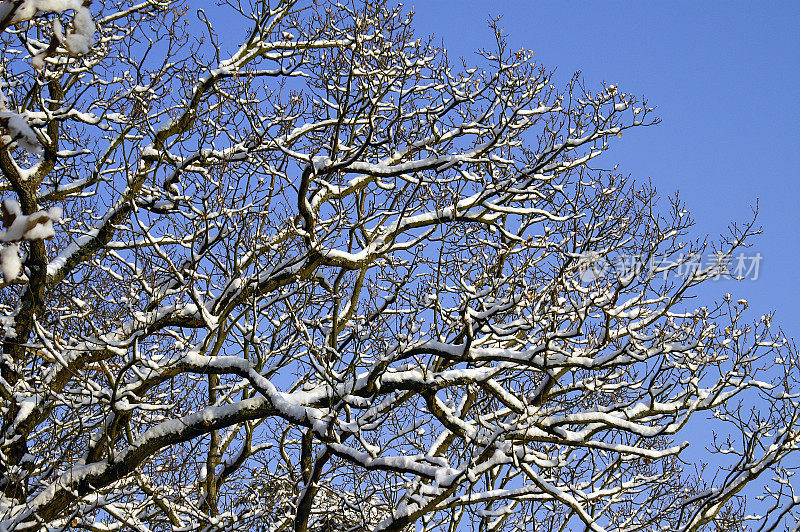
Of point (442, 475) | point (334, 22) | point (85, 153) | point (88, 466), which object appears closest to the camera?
point (442, 475)

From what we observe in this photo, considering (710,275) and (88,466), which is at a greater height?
(710,275)

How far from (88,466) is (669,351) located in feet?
21.9

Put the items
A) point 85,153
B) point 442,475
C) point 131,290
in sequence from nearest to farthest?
point 442,475 < point 131,290 < point 85,153

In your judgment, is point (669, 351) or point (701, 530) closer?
point (669, 351)

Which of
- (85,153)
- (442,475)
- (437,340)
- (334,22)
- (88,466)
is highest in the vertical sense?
(334,22)

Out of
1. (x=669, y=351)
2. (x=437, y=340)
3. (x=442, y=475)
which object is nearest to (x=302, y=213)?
(x=437, y=340)

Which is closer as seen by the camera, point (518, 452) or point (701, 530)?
point (518, 452)

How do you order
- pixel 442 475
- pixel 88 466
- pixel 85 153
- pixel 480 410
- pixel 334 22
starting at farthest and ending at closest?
pixel 480 410 < pixel 334 22 < pixel 85 153 < pixel 88 466 < pixel 442 475

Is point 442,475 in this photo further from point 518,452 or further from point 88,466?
point 88,466

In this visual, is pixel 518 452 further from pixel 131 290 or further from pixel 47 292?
pixel 47 292

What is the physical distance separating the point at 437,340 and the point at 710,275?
3651mm

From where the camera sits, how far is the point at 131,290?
8.95m

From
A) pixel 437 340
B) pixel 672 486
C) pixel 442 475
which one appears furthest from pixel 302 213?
pixel 672 486

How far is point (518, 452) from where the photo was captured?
7195 millimetres
